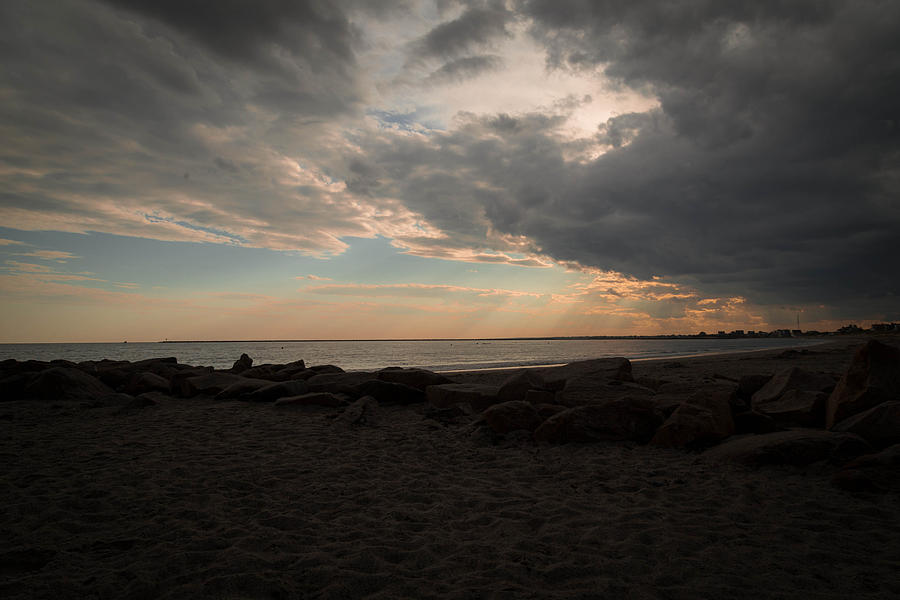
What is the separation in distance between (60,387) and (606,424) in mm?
12646

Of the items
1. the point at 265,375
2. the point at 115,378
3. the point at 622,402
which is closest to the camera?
the point at 622,402

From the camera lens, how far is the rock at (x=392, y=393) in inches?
427

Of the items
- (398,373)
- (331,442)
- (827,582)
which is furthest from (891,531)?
(398,373)

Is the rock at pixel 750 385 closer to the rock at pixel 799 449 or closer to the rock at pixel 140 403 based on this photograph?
the rock at pixel 799 449

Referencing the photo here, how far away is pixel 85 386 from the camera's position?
1102 centimetres

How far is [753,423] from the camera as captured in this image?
261 inches

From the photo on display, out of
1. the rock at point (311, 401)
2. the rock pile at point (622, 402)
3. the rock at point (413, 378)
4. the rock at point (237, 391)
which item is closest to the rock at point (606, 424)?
the rock pile at point (622, 402)

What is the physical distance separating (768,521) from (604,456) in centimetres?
242

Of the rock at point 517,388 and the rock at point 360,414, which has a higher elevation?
the rock at point 517,388

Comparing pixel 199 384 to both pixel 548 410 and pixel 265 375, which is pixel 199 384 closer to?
pixel 265 375

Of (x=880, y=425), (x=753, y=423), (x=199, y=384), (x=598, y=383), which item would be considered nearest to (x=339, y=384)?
(x=199, y=384)

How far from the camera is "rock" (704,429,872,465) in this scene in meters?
5.23

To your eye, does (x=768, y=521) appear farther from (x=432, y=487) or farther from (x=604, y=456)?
(x=432, y=487)

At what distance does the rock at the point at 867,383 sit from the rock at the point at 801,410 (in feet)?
0.44
